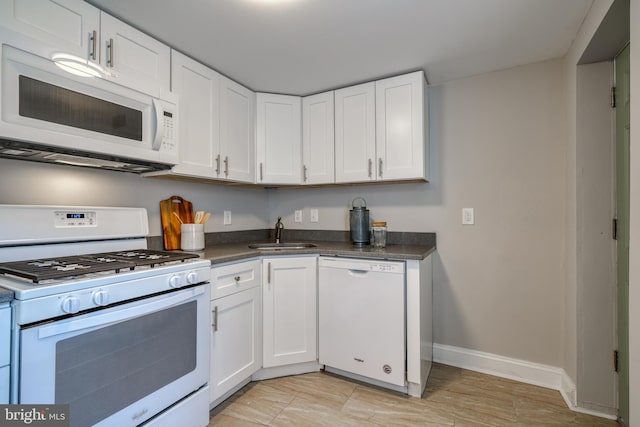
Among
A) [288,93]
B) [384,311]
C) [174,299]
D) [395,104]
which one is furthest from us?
[288,93]

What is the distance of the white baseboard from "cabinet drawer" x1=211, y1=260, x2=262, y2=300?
1521 millimetres

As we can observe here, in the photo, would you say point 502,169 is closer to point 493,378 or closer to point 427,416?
point 493,378

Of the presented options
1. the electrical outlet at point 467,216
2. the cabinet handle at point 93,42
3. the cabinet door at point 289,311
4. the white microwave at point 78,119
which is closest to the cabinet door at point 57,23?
the cabinet handle at point 93,42

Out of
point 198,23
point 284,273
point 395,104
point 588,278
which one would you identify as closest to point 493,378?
point 588,278

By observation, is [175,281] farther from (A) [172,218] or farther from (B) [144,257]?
(A) [172,218]

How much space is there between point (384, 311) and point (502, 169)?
1.31m

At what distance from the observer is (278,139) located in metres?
2.54

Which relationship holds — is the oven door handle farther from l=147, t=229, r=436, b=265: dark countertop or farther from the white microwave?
the white microwave

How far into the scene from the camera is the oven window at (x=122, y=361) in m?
1.06

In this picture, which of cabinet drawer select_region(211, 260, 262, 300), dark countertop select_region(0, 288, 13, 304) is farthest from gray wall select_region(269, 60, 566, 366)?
dark countertop select_region(0, 288, 13, 304)

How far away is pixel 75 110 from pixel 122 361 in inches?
41.9

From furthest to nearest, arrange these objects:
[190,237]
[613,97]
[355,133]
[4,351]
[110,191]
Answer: [355,133], [190,237], [110,191], [613,97], [4,351]

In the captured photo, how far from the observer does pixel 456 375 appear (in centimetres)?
217

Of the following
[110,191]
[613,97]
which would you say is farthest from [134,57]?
[613,97]
